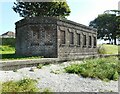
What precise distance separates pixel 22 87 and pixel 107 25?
6017cm

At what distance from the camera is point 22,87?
9.68m

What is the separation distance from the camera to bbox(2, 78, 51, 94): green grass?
30.2ft

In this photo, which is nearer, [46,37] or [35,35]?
[46,37]

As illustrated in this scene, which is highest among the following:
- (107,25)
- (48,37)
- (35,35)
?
(107,25)

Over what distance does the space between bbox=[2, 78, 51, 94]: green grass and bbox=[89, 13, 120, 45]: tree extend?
181ft

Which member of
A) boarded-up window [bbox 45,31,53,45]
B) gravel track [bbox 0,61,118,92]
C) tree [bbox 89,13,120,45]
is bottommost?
gravel track [bbox 0,61,118,92]

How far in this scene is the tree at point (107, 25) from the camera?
65.6 meters

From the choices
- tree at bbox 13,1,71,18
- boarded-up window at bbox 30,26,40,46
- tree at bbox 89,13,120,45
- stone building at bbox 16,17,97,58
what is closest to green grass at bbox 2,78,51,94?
stone building at bbox 16,17,97,58

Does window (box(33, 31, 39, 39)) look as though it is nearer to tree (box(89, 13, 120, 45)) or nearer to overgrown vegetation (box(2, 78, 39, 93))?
overgrown vegetation (box(2, 78, 39, 93))

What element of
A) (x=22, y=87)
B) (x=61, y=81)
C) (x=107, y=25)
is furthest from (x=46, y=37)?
(x=107, y=25)

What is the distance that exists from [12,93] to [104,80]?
6007 millimetres

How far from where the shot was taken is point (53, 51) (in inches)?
869

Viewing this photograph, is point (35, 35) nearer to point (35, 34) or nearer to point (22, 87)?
point (35, 34)

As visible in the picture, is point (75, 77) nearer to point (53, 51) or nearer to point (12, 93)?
point (12, 93)
